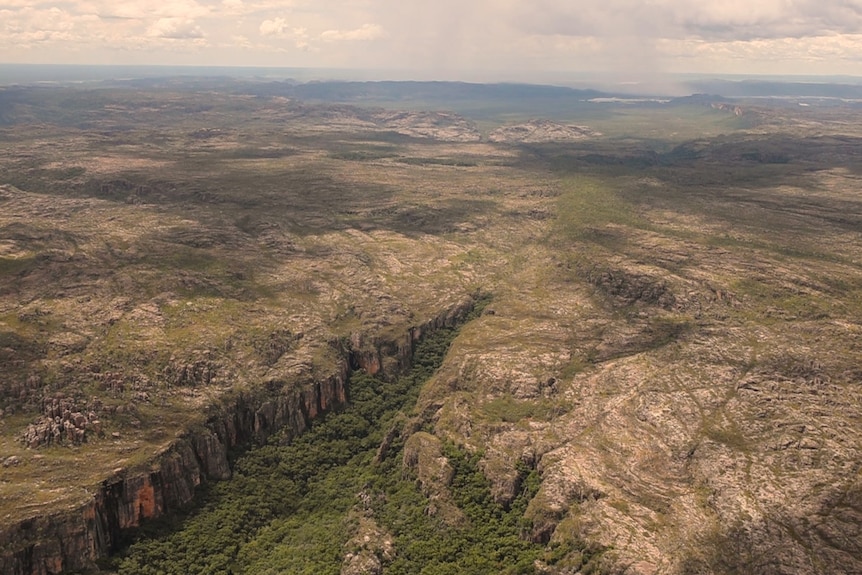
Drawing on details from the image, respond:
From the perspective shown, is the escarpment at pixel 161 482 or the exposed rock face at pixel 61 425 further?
the exposed rock face at pixel 61 425

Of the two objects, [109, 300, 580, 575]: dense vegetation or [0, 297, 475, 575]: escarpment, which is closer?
[0, 297, 475, 575]: escarpment

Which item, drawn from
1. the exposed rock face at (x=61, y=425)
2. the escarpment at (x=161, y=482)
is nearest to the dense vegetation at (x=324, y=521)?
the escarpment at (x=161, y=482)

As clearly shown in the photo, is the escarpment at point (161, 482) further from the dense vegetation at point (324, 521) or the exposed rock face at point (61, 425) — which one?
the exposed rock face at point (61, 425)

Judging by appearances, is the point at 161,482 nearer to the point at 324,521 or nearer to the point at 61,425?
the point at 61,425

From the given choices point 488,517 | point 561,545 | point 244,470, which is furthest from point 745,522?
point 244,470

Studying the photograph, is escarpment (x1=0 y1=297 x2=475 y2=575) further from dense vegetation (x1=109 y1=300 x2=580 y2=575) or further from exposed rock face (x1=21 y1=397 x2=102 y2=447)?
exposed rock face (x1=21 y1=397 x2=102 y2=447)

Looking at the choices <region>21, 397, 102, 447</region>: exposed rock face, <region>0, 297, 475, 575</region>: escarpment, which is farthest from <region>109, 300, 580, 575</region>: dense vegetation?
<region>21, 397, 102, 447</region>: exposed rock face

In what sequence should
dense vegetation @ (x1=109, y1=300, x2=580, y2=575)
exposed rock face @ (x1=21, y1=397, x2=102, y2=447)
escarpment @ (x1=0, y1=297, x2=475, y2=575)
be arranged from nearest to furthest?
escarpment @ (x1=0, y1=297, x2=475, y2=575)
dense vegetation @ (x1=109, y1=300, x2=580, y2=575)
exposed rock face @ (x1=21, y1=397, x2=102, y2=447)
